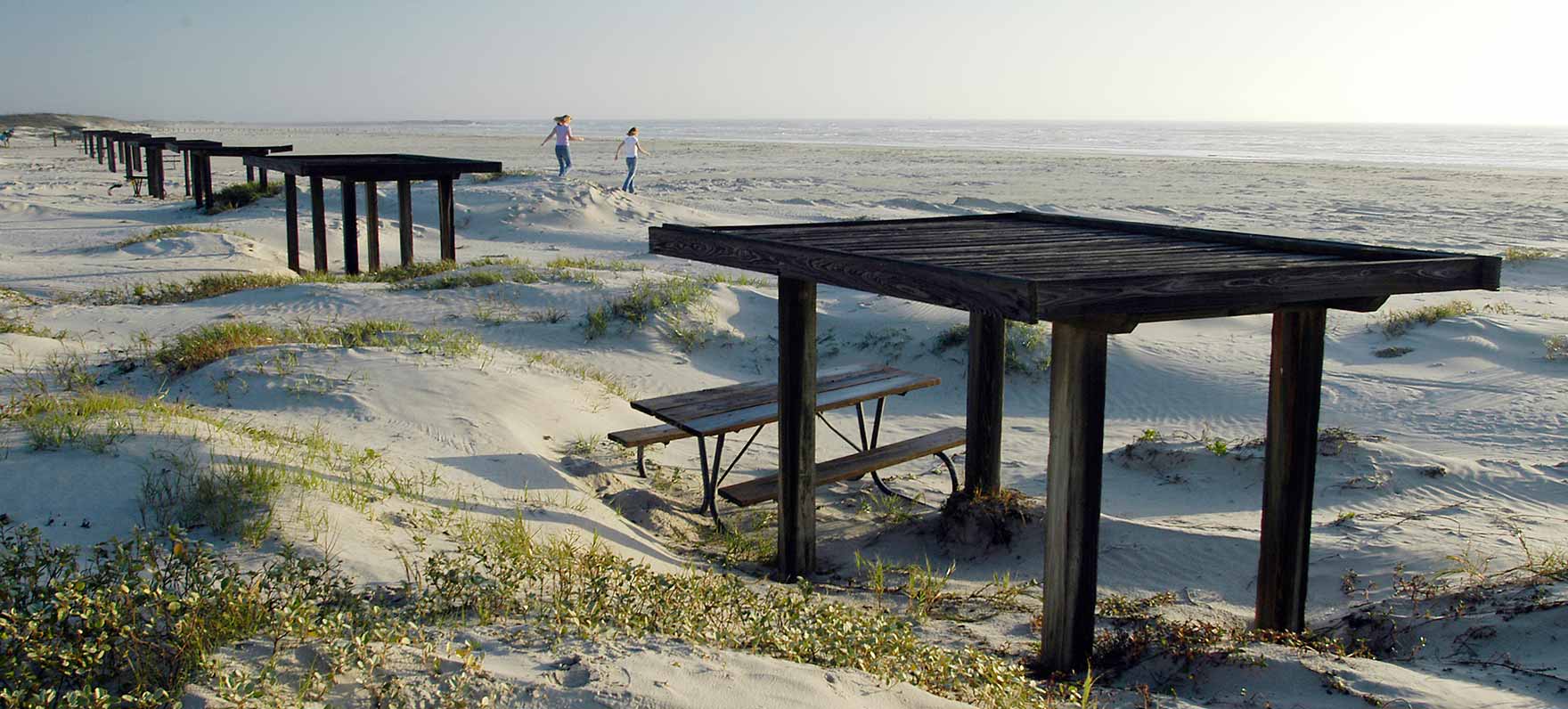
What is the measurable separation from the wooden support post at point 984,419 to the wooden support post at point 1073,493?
6.45ft

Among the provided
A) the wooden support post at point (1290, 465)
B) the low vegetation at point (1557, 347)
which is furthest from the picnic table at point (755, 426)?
the low vegetation at point (1557, 347)

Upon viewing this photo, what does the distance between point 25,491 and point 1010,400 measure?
6817 mm

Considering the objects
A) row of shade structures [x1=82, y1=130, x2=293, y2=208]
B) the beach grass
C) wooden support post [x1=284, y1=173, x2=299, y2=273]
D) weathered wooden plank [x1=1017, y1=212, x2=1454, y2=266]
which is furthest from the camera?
row of shade structures [x1=82, y1=130, x2=293, y2=208]

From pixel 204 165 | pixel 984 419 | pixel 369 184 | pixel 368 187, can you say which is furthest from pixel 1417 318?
pixel 204 165

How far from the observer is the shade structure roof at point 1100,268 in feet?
11.4

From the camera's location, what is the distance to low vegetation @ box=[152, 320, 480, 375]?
7508mm

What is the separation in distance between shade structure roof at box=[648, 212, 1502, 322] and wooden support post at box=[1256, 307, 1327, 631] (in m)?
0.19

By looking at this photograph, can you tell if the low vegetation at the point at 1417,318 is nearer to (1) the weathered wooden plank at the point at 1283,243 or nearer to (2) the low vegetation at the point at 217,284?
(1) the weathered wooden plank at the point at 1283,243

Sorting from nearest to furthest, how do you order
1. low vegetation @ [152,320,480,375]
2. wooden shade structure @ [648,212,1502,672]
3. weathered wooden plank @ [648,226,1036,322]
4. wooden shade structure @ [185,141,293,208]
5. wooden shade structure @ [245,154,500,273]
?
1. weathered wooden plank @ [648,226,1036,322]
2. wooden shade structure @ [648,212,1502,672]
3. low vegetation @ [152,320,480,375]
4. wooden shade structure @ [245,154,500,273]
5. wooden shade structure @ [185,141,293,208]

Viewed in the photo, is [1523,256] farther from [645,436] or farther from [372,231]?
[372,231]

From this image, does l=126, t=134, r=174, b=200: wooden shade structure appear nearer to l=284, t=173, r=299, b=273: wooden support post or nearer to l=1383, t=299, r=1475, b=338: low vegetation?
l=284, t=173, r=299, b=273: wooden support post

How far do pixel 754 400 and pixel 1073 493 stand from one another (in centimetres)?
277

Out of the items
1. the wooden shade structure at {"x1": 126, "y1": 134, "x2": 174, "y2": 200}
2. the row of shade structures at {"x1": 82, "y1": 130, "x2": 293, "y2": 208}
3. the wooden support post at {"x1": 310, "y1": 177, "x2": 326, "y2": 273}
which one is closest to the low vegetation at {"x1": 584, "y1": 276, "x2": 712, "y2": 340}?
the wooden support post at {"x1": 310, "y1": 177, "x2": 326, "y2": 273}

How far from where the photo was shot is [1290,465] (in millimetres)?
4363
